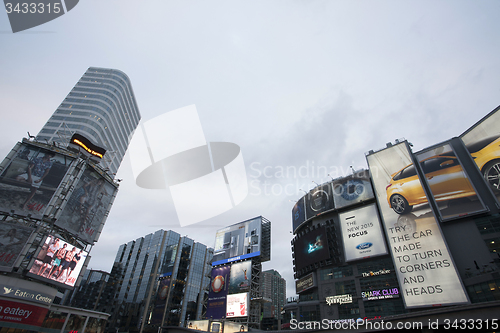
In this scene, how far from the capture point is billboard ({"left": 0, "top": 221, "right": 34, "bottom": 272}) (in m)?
33.9

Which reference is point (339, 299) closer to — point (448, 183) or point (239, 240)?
point (239, 240)

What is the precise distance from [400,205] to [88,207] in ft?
196

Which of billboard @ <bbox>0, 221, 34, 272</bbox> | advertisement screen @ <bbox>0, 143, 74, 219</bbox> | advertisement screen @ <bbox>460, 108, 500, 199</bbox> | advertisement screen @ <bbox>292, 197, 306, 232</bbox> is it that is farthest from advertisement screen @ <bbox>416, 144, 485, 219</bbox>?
billboard @ <bbox>0, 221, 34, 272</bbox>

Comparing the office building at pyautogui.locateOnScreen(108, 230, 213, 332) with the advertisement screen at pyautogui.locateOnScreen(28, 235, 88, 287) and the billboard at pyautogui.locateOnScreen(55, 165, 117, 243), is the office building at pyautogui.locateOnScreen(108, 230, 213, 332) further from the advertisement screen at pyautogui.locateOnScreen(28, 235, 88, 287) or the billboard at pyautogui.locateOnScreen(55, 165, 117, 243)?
the advertisement screen at pyautogui.locateOnScreen(28, 235, 88, 287)

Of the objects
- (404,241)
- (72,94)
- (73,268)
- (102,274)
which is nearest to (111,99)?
(72,94)

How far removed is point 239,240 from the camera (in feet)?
223

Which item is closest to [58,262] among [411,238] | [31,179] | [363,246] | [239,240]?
[31,179]

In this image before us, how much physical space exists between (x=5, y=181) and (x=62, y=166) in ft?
23.9

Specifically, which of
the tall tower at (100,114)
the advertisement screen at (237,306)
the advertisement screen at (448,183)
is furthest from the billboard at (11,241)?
the advertisement screen at (448,183)

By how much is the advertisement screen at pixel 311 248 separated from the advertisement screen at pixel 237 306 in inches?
695

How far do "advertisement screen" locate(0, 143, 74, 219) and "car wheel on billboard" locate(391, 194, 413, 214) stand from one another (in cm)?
→ 6250

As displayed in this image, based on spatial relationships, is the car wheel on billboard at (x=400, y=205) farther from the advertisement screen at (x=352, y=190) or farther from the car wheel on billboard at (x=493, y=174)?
the car wheel on billboard at (x=493, y=174)

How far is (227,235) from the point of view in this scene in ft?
237

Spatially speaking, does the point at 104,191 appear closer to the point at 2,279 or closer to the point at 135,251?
the point at 2,279
